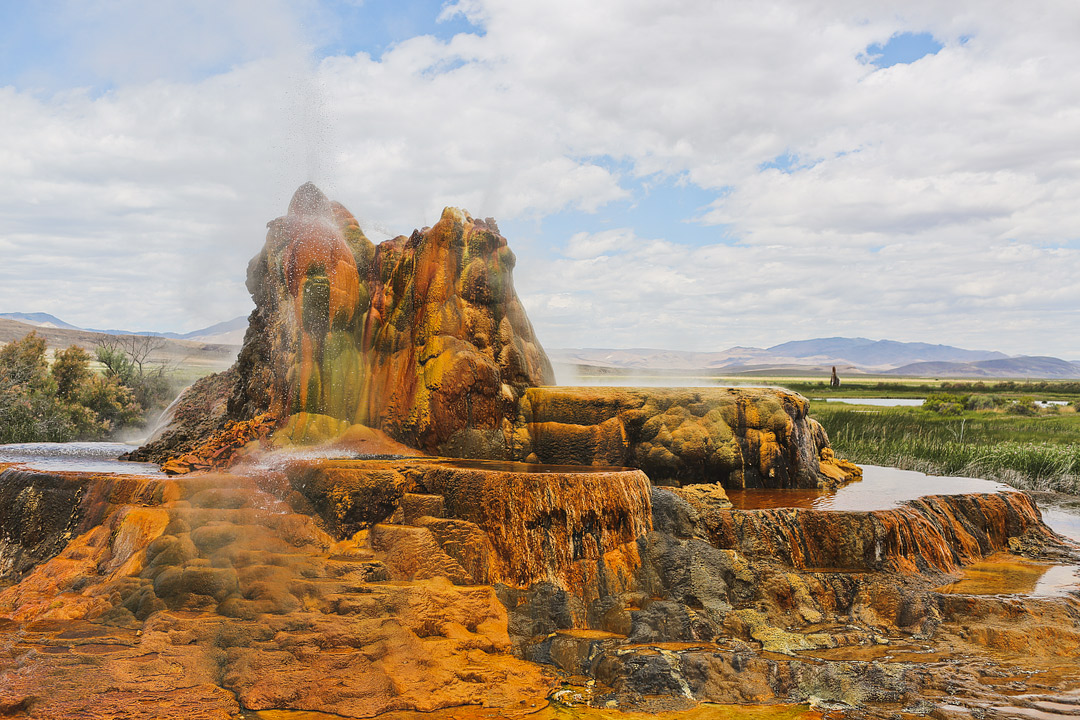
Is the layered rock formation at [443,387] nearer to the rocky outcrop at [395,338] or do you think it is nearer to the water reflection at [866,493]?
the rocky outcrop at [395,338]

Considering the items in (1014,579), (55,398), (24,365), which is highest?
(24,365)

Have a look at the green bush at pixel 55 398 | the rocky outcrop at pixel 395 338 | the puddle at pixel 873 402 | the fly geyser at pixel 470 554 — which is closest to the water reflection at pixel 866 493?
the fly geyser at pixel 470 554

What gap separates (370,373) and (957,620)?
9.91 m

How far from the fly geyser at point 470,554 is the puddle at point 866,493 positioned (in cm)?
26

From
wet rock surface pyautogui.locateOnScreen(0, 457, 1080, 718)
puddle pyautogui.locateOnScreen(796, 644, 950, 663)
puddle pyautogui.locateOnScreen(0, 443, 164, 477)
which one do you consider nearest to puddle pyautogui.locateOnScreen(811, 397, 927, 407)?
wet rock surface pyautogui.locateOnScreen(0, 457, 1080, 718)

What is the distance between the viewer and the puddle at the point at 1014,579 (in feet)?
31.8

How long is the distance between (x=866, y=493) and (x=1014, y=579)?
2560mm

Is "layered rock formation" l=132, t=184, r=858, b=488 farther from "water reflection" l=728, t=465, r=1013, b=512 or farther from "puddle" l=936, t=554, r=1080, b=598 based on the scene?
"puddle" l=936, t=554, r=1080, b=598

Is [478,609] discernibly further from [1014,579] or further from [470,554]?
[1014,579]

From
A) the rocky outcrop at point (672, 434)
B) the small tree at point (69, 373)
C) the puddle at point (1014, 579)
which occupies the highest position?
the small tree at point (69, 373)

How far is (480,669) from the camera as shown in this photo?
741 centimetres

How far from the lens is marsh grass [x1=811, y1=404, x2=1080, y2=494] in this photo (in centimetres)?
1878

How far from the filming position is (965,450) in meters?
20.0

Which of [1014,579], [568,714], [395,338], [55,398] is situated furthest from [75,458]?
[1014,579]
